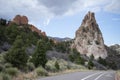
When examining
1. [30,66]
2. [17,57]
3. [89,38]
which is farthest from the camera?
[89,38]

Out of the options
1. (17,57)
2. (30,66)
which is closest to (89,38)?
(30,66)

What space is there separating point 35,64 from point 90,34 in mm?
151307

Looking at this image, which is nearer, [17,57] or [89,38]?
[17,57]

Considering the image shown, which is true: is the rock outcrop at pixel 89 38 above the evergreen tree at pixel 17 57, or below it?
above

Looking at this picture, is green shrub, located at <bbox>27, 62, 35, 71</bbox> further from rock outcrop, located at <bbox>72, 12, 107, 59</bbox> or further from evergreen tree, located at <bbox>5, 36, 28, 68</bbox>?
rock outcrop, located at <bbox>72, 12, 107, 59</bbox>

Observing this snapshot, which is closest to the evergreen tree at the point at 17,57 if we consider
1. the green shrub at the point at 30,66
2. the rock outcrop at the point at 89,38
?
the green shrub at the point at 30,66

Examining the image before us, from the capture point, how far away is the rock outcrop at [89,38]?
181 m

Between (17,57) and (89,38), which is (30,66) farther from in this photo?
(89,38)

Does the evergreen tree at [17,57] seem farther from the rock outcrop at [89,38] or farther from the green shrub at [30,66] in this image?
the rock outcrop at [89,38]

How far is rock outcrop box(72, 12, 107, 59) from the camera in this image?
181250 millimetres

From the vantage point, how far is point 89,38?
7470 inches

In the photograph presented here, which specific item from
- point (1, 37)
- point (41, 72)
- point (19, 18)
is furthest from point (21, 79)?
point (19, 18)

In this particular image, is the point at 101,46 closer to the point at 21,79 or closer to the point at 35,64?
the point at 35,64

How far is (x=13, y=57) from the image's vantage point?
33.3 m
